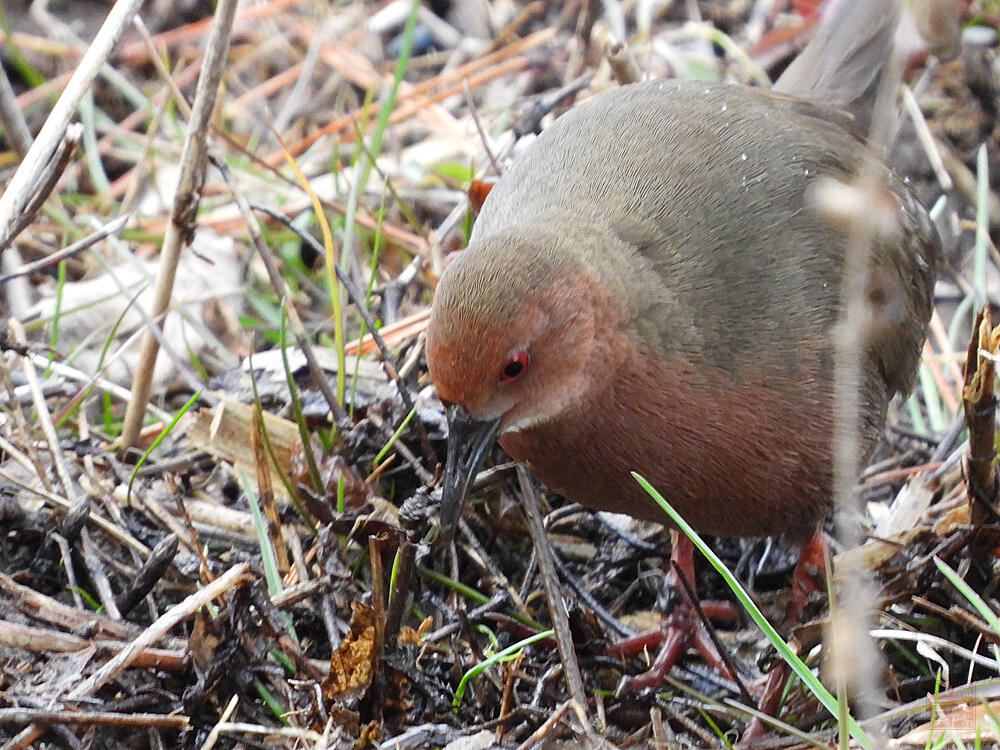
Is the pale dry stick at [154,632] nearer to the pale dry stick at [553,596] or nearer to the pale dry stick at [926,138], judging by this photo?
the pale dry stick at [553,596]

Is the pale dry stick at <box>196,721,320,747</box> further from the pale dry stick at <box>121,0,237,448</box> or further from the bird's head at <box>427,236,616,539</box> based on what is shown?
the pale dry stick at <box>121,0,237,448</box>

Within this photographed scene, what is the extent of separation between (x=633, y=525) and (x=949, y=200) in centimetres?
200

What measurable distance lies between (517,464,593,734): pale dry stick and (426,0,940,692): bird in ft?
0.38

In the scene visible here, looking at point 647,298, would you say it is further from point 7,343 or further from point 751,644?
point 7,343

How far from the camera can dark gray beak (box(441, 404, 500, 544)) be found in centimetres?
265

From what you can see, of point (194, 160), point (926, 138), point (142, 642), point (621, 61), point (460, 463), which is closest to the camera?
point (142, 642)

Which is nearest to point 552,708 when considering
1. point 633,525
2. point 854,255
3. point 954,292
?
point 633,525

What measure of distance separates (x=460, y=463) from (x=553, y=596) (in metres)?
0.38

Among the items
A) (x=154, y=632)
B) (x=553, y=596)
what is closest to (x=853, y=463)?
(x=553, y=596)

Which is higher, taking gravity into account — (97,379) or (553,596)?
(97,379)

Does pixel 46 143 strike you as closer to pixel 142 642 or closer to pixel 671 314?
pixel 142 642

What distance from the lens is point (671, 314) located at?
2.81 meters

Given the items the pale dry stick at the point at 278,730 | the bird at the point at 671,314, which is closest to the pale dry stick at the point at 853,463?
the bird at the point at 671,314

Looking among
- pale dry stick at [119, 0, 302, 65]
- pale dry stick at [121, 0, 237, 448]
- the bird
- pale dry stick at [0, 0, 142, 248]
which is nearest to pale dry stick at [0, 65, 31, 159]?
pale dry stick at [121, 0, 237, 448]
